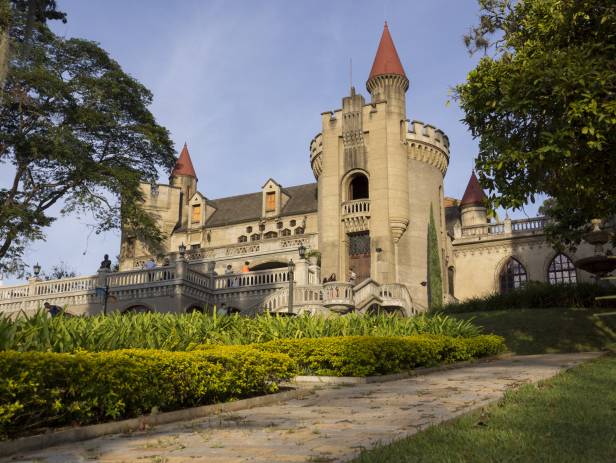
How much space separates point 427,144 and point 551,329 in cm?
2046

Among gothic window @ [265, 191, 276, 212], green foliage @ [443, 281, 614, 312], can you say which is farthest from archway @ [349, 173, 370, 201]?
green foliage @ [443, 281, 614, 312]

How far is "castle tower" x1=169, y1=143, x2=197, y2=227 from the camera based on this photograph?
5525 centimetres

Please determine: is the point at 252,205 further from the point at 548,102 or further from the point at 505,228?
the point at 548,102

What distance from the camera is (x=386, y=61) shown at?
4300cm

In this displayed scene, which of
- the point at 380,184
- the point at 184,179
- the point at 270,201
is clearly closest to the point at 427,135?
the point at 380,184

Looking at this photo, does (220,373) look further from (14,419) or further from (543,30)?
(543,30)

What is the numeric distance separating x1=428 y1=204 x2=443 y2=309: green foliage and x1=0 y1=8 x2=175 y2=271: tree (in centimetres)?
1829

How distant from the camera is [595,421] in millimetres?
6461

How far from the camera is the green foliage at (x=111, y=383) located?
655cm

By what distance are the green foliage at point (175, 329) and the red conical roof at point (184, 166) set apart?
41.4 meters

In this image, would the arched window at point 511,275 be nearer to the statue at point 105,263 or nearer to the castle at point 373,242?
the castle at point 373,242

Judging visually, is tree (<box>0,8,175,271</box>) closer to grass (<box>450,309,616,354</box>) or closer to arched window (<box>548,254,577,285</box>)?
grass (<box>450,309,616,354</box>)

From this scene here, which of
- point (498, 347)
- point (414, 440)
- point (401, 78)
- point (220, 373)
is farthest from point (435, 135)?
point (414, 440)

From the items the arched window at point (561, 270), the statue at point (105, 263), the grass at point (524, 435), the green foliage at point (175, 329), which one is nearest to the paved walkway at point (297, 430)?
the grass at point (524, 435)
